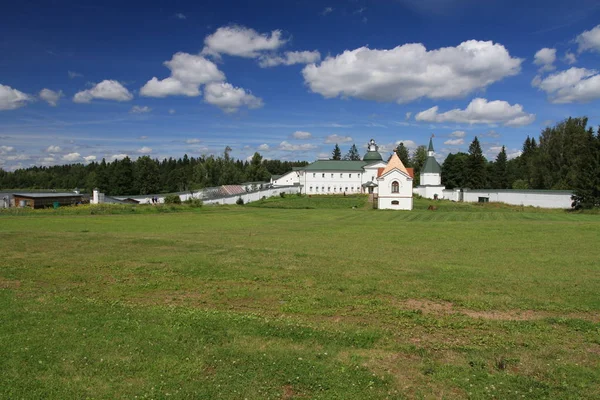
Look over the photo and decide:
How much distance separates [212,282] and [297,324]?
14.7 feet

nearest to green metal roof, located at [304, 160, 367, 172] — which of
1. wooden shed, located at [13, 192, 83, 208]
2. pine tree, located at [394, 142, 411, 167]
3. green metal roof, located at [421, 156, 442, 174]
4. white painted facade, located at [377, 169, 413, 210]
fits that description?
green metal roof, located at [421, 156, 442, 174]

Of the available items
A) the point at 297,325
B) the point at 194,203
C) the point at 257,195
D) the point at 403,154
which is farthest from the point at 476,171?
the point at 297,325

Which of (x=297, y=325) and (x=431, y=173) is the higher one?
(x=431, y=173)

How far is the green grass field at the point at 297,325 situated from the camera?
6141mm

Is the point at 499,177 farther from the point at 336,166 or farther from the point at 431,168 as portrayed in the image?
the point at 336,166

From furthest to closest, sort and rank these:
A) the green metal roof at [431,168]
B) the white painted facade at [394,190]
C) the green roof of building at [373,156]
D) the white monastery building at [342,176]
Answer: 1. the green roof of building at [373,156]
2. the white monastery building at [342,176]
3. the green metal roof at [431,168]
4. the white painted facade at [394,190]

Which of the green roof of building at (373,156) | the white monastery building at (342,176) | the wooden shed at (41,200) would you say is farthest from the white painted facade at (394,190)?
the wooden shed at (41,200)

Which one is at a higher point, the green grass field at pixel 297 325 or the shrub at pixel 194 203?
the shrub at pixel 194 203

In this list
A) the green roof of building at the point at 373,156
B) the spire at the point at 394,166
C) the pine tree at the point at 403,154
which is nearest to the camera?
the spire at the point at 394,166

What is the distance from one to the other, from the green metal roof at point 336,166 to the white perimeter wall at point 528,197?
80.4 feet

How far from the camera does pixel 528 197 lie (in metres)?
61.2

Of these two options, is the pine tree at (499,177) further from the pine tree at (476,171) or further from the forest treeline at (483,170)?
the pine tree at (476,171)

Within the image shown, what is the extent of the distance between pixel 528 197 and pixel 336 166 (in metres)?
39.6

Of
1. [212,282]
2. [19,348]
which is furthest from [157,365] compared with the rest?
[212,282]
